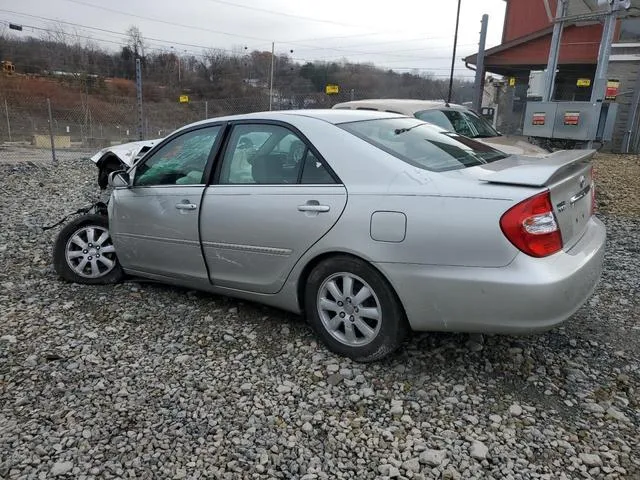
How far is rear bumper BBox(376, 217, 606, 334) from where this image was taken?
2.46m

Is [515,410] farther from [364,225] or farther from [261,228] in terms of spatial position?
[261,228]

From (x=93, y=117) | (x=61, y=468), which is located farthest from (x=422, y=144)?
(x=93, y=117)

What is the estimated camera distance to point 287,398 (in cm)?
275

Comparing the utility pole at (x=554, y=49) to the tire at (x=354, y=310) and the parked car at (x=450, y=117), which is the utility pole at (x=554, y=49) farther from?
the tire at (x=354, y=310)

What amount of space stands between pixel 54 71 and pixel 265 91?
872 inches

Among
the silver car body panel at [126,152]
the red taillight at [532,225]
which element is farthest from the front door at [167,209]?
the silver car body panel at [126,152]

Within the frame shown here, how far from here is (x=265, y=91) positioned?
35906 millimetres

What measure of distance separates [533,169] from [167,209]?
2490 mm

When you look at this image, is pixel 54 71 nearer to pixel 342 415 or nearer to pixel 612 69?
pixel 612 69

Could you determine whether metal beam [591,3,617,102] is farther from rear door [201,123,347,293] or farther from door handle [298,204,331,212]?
door handle [298,204,331,212]

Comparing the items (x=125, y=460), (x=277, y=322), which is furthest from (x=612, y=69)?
(x=125, y=460)

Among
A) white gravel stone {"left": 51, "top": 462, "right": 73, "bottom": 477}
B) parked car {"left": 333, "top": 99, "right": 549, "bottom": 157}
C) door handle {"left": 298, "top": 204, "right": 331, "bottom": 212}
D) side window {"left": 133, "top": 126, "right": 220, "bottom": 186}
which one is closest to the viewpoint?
white gravel stone {"left": 51, "top": 462, "right": 73, "bottom": 477}

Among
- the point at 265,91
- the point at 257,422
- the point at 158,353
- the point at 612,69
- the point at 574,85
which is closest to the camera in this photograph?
the point at 257,422

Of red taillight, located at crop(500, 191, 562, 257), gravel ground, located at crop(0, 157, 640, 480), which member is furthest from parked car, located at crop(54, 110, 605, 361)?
gravel ground, located at crop(0, 157, 640, 480)
